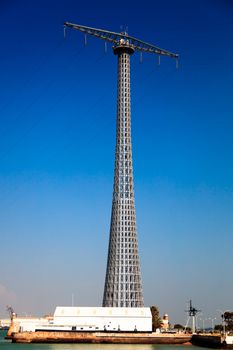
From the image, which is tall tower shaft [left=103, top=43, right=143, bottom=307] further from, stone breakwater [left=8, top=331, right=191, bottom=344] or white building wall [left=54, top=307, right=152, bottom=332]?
stone breakwater [left=8, top=331, right=191, bottom=344]

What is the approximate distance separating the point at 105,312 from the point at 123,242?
13.9 m

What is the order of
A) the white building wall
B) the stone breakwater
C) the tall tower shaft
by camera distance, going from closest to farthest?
the stone breakwater < the white building wall < the tall tower shaft

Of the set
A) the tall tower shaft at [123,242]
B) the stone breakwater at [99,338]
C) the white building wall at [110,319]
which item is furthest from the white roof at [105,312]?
the stone breakwater at [99,338]

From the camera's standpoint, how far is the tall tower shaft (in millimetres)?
113000

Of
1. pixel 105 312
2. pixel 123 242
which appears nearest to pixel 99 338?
pixel 105 312

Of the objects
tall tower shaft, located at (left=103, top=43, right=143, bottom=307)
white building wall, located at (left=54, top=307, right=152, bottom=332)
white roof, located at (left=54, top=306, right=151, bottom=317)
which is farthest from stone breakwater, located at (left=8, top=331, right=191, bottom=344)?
tall tower shaft, located at (left=103, top=43, right=143, bottom=307)

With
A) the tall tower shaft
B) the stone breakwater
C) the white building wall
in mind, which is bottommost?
the stone breakwater

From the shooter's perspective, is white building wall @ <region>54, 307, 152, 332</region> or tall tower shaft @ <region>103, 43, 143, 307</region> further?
tall tower shaft @ <region>103, 43, 143, 307</region>

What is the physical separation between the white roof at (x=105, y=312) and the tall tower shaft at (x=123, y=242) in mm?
2976

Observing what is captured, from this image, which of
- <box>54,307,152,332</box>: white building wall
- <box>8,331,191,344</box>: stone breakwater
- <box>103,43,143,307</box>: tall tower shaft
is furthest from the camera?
<box>103,43,143,307</box>: tall tower shaft

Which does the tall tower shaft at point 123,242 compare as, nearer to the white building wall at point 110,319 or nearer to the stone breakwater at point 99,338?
the white building wall at point 110,319

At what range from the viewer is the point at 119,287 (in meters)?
113

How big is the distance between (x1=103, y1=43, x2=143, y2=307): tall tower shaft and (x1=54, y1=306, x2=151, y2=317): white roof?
298 cm

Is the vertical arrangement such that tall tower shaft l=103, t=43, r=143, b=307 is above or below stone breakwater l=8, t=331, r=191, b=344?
above
